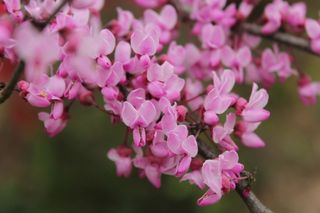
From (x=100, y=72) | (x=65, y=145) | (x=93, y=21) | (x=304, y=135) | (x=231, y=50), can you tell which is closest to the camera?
(x=100, y=72)

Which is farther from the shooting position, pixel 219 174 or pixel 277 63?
pixel 277 63

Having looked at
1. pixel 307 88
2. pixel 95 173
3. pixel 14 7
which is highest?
pixel 14 7

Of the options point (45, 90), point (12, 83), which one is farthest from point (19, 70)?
point (45, 90)

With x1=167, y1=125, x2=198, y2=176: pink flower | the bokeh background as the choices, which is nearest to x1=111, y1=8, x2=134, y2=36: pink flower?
x1=167, y1=125, x2=198, y2=176: pink flower

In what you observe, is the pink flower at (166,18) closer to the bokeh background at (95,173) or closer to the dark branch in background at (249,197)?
the dark branch in background at (249,197)

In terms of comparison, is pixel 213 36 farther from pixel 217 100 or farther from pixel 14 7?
pixel 14 7

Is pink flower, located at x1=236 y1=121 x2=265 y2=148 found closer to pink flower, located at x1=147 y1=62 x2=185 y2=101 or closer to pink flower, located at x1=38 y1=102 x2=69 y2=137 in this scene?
pink flower, located at x1=147 y1=62 x2=185 y2=101

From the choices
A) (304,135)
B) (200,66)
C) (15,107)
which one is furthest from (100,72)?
(304,135)

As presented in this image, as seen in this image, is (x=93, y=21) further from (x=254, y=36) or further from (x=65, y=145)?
(x=65, y=145)
